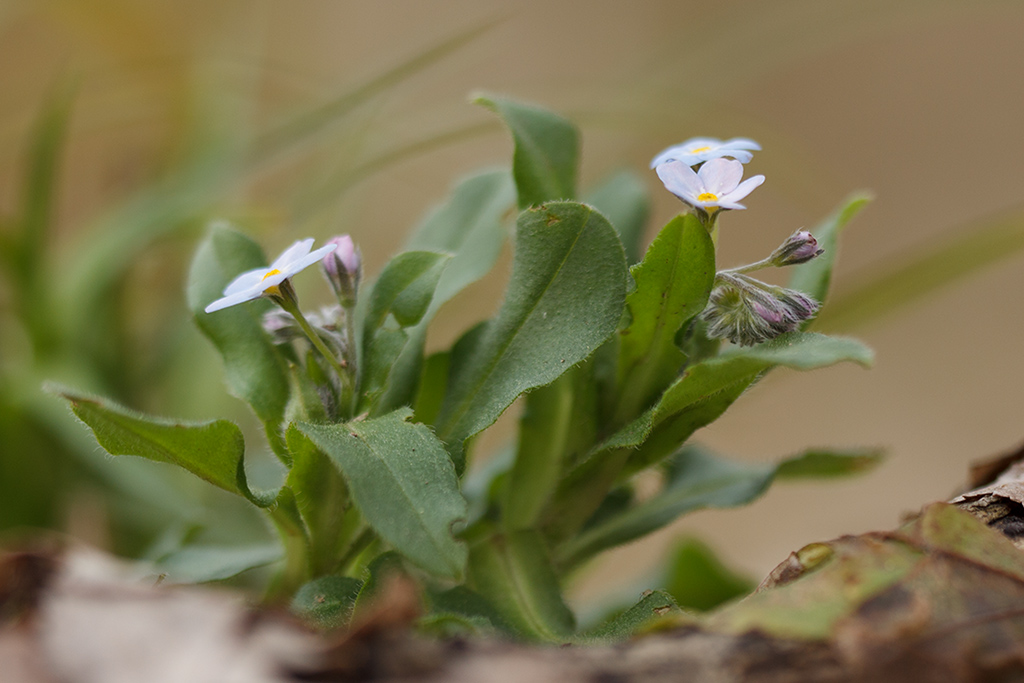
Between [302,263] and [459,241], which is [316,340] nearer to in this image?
[302,263]

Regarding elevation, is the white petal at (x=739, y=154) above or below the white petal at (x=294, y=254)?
above

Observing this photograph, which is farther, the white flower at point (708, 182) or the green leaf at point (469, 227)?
the green leaf at point (469, 227)

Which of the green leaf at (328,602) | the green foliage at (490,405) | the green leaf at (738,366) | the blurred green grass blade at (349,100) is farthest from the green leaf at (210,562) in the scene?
the blurred green grass blade at (349,100)

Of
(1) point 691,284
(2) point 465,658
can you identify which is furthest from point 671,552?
(2) point 465,658

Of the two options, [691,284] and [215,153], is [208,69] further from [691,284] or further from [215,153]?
[691,284]

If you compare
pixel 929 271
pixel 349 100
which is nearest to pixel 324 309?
pixel 349 100

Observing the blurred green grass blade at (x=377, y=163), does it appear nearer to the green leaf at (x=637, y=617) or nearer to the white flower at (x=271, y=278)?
the white flower at (x=271, y=278)

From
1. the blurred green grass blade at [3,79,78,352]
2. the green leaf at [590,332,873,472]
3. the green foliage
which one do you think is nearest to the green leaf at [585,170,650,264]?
the green foliage
